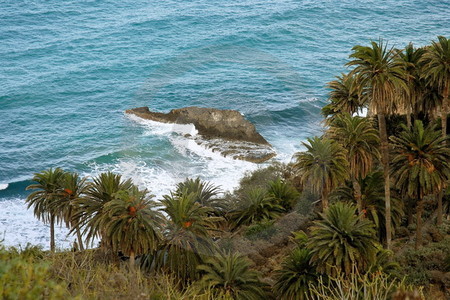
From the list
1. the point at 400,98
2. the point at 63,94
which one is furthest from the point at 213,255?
the point at 63,94

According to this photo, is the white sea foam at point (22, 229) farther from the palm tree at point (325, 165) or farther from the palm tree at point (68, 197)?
the palm tree at point (325, 165)

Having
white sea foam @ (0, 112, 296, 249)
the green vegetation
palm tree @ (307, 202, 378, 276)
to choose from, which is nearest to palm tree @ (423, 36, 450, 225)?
the green vegetation

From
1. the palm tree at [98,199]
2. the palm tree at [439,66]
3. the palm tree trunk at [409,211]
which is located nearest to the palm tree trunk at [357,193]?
the palm tree at [439,66]

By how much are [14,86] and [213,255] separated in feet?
251

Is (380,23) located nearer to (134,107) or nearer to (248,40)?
(248,40)

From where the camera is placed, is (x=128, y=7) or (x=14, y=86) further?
(x=128, y=7)

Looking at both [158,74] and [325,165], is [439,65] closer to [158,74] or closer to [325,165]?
[325,165]

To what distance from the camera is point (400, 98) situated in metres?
52.4

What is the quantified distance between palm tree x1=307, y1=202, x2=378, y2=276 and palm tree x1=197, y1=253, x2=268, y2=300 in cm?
508

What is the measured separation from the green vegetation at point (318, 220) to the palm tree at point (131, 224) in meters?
0.09

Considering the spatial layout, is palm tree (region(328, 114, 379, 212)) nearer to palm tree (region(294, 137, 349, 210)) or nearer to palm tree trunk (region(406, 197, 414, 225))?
palm tree (region(294, 137, 349, 210))

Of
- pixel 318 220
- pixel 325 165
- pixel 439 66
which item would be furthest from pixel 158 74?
pixel 439 66

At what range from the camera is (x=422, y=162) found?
47.4 meters

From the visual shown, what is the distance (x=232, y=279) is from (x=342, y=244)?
8.85 metres
